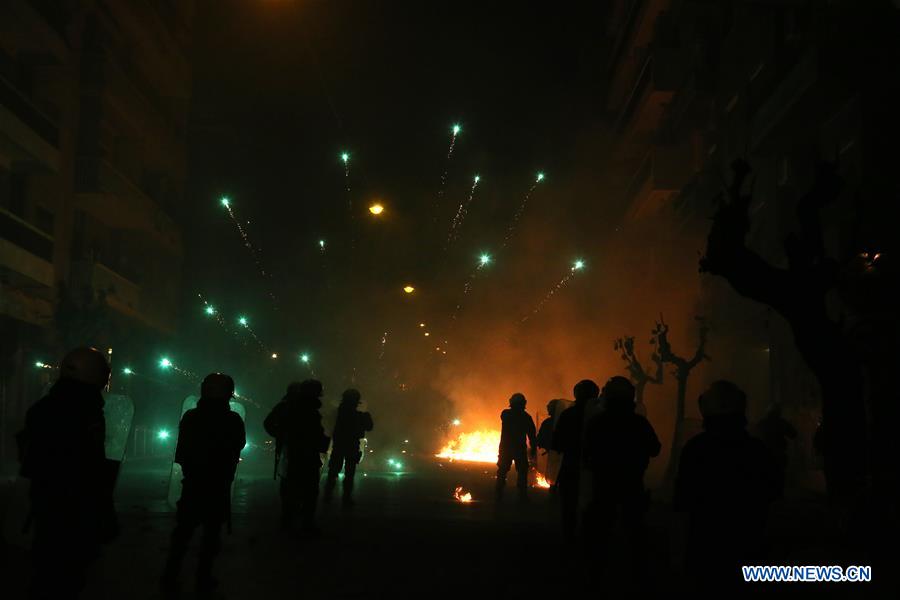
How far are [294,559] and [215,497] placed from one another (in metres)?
1.67

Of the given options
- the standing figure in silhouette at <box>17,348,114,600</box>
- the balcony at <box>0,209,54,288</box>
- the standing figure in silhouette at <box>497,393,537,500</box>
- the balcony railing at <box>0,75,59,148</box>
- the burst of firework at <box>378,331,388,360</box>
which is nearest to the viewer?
the standing figure in silhouette at <box>17,348,114,600</box>

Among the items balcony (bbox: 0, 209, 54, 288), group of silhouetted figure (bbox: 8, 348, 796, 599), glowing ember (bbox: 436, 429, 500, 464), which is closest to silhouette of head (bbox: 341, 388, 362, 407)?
group of silhouetted figure (bbox: 8, 348, 796, 599)

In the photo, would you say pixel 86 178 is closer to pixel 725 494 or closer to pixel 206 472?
pixel 206 472

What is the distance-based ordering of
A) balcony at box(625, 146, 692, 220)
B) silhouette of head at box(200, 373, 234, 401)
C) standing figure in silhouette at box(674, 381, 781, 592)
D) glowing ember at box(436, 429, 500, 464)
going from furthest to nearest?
glowing ember at box(436, 429, 500, 464) < balcony at box(625, 146, 692, 220) < silhouette of head at box(200, 373, 234, 401) < standing figure in silhouette at box(674, 381, 781, 592)

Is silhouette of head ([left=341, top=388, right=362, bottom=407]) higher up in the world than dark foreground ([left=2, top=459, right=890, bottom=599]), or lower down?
higher up

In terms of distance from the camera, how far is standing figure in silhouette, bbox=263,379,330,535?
34.6ft

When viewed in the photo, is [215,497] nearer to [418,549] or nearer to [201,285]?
[418,549]

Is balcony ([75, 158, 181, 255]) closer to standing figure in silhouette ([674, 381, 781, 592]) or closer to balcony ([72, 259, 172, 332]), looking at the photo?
balcony ([72, 259, 172, 332])

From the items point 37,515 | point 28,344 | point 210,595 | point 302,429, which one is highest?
point 28,344

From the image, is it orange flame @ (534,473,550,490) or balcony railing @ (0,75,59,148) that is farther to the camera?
balcony railing @ (0,75,59,148)

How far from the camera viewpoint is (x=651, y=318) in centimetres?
3934

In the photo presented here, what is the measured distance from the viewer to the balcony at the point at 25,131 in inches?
977

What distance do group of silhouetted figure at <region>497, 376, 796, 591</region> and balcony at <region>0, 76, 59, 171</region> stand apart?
18930 millimetres

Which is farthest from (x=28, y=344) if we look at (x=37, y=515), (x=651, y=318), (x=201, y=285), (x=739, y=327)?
(x=37, y=515)
